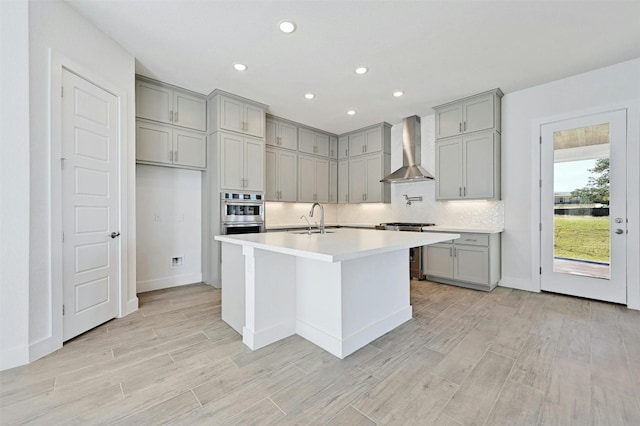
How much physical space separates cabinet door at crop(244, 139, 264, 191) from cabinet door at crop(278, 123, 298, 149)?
0.81m

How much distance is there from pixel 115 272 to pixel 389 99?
4.19 m

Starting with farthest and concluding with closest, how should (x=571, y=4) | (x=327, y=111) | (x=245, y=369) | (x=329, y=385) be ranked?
1. (x=327, y=111)
2. (x=571, y=4)
3. (x=245, y=369)
4. (x=329, y=385)

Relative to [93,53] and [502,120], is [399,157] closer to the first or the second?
[502,120]

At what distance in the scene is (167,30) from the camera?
2.54 m

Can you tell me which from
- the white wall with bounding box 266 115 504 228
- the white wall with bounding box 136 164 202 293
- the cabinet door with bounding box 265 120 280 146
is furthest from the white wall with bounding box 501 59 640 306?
the white wall with bounding box 136 164 202 293

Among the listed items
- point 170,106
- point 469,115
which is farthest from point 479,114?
point 170,106

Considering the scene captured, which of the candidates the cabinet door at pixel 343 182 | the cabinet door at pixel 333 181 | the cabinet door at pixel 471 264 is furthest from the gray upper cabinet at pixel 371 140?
the cabinet door at pixel 471 264

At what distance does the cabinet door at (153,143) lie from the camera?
3.49 metres

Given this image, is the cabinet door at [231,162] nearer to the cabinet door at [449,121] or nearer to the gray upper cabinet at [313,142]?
the gray upper cabinet at [313,142]

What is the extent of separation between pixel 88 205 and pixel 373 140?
15.3ft

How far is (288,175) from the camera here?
5.21 m

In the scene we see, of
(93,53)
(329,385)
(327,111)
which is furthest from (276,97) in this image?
(329,385)

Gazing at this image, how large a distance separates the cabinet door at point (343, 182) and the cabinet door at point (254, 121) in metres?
2.20

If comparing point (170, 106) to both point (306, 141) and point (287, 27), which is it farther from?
point (306, 141)
